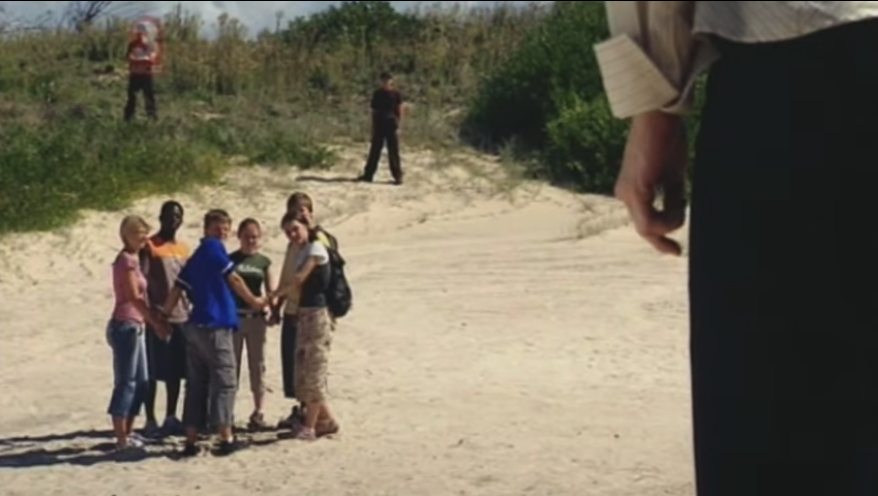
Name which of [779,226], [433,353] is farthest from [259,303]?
[779,226]

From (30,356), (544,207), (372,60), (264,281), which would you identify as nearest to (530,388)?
(264,281)

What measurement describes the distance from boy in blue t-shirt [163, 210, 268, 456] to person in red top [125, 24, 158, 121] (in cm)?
1483

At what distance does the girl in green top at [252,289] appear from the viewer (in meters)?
13.4

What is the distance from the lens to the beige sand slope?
493 inches

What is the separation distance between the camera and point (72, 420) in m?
14.6

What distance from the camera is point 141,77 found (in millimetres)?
27922

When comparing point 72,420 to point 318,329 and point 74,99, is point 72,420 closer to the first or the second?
point 318,329

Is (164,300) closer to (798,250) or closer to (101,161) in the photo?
(798,250)

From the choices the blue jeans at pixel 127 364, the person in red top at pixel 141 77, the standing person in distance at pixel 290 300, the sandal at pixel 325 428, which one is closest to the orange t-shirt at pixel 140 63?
the person in red top at pixel 141 77

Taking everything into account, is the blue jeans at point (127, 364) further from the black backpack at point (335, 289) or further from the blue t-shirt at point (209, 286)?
the black backpack at point (335, 289)

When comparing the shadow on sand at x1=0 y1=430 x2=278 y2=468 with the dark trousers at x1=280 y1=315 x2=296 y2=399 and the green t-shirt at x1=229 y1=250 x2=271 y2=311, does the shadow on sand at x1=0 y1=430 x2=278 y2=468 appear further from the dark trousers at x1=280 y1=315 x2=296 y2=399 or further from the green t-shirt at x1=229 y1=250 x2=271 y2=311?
the green t-shirt at x1=229 y1=250 x2=271 y2=311

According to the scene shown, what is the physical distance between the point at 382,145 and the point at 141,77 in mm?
3757

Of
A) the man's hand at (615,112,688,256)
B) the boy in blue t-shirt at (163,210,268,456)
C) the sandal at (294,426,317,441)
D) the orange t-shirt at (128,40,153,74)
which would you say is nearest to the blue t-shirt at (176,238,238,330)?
the boy in blue t-shirt at (163,210,268,456)

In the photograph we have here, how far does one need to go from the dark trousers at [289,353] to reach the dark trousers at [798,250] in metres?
11.1
